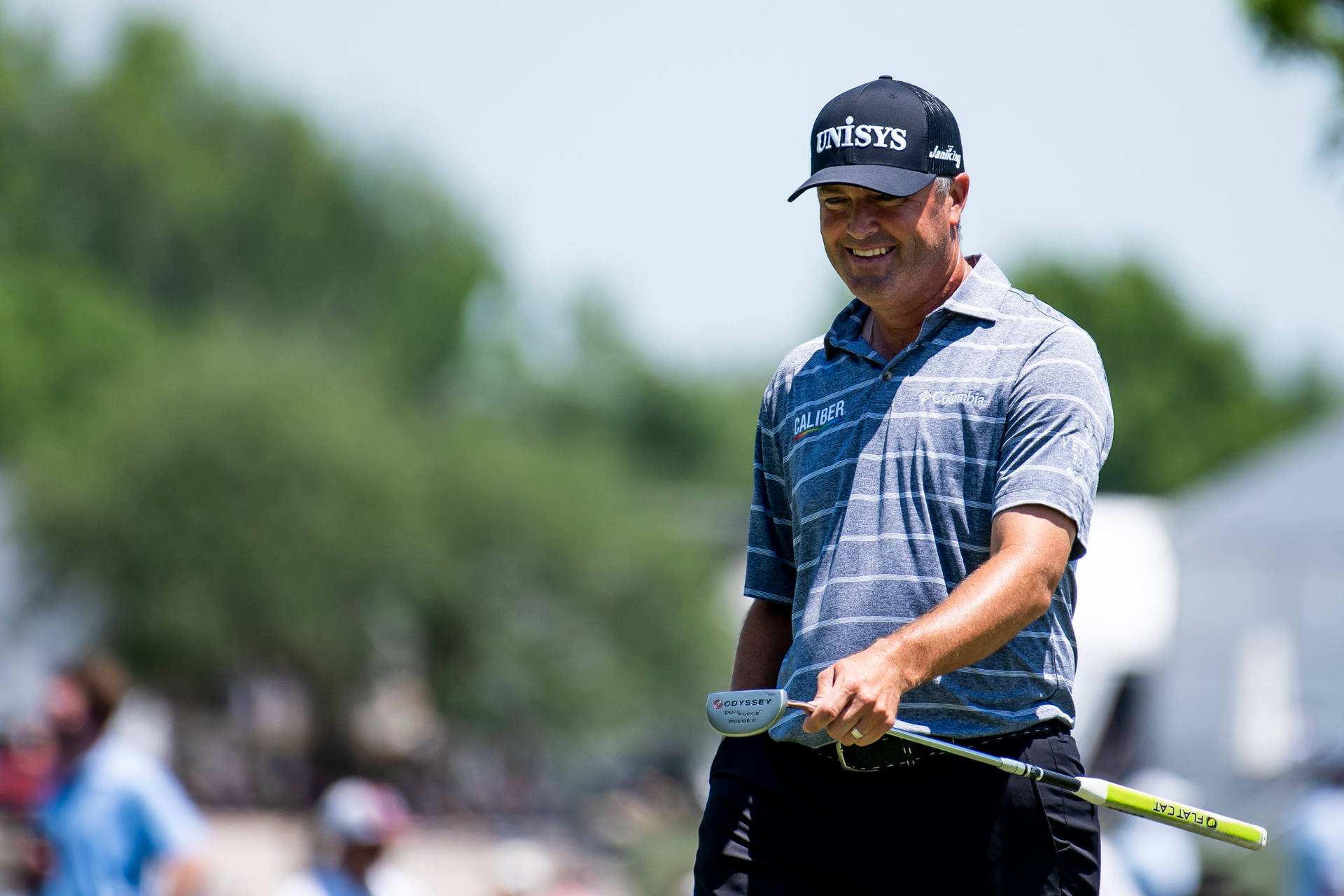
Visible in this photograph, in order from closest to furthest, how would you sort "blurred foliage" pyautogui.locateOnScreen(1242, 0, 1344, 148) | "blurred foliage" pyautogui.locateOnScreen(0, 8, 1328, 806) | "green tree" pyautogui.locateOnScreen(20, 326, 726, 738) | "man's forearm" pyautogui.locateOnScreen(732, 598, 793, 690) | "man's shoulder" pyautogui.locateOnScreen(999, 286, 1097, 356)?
"man's shoulder" pyautogui.locateOnScreen(999, 286, 1097, 356), "man's forearm" pyautogui.locateOnScreen(732, 598, 793, 690), "blurred foliage" pyautogui.locateOnScreen(1242, 0, 1344, 148), "green tree" pyautogui.locateOnScreen(20, 326, 726, 738), "blurred foliage" pyautogui.locateOnScreen(0, 8, 1328, 806)

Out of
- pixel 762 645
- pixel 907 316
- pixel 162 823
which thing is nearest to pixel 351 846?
pixel 162 823

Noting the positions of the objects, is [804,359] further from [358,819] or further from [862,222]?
[358,819]

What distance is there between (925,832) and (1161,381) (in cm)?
6640

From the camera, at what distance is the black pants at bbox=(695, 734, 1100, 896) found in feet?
9.24

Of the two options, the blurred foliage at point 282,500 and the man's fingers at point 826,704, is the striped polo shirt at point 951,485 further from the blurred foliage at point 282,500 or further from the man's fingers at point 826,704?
the blurred foliage at point 282,500

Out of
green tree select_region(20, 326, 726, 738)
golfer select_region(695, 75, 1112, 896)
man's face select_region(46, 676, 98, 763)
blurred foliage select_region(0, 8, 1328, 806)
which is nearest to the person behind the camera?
golfer select_region(695, 75, 1112, 896)

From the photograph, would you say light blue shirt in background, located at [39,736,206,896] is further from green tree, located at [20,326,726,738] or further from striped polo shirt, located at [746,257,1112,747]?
green tree, located at [20,326,726,738]

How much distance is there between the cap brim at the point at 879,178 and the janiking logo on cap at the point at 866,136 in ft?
0.13

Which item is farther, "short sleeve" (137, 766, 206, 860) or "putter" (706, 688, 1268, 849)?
"short sleeve" (137, 766, 206, 860)

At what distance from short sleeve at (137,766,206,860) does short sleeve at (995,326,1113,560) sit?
16.1ft

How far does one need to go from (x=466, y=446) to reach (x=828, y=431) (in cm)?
3330

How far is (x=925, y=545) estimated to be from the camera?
2.85m

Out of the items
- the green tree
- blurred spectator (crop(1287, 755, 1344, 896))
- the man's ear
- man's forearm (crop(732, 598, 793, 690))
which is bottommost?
blurred spectator (crop(1287, 755, 1344, 896))

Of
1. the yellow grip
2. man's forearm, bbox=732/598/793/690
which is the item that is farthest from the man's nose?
the yellow grip
